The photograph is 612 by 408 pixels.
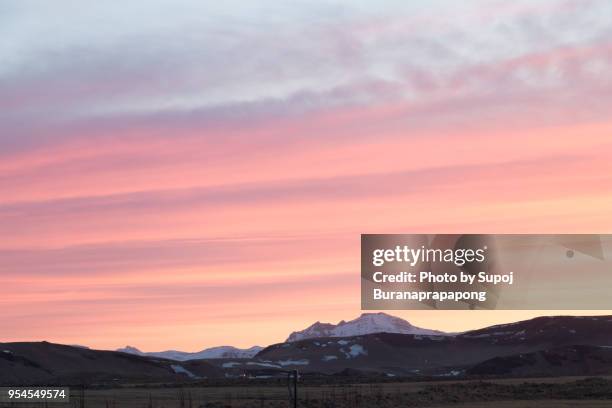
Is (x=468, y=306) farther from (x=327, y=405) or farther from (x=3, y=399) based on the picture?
(x=3, y=399)

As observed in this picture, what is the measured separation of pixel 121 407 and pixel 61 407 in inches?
447

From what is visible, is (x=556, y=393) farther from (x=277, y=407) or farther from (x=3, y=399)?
(x=3, y=399)

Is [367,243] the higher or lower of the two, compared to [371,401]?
higher

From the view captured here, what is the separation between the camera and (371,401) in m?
92.2

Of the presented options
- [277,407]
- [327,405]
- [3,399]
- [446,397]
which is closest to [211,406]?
[277,407]

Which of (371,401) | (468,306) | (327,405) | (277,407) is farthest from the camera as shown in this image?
(371,401)

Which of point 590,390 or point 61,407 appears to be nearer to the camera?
point 61,407

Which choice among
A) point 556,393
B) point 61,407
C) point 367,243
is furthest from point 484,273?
point 556,393

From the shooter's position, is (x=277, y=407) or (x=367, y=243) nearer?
(x=367, y=243)

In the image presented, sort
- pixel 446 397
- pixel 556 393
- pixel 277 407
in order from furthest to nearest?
pixel 556 393 → pixel 446 397 → pixel 277 407

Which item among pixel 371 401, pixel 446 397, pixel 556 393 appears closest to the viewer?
pixel 371 401

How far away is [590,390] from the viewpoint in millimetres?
116062

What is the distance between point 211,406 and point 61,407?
455 inches

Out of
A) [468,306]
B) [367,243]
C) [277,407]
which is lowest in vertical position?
[277,407]
